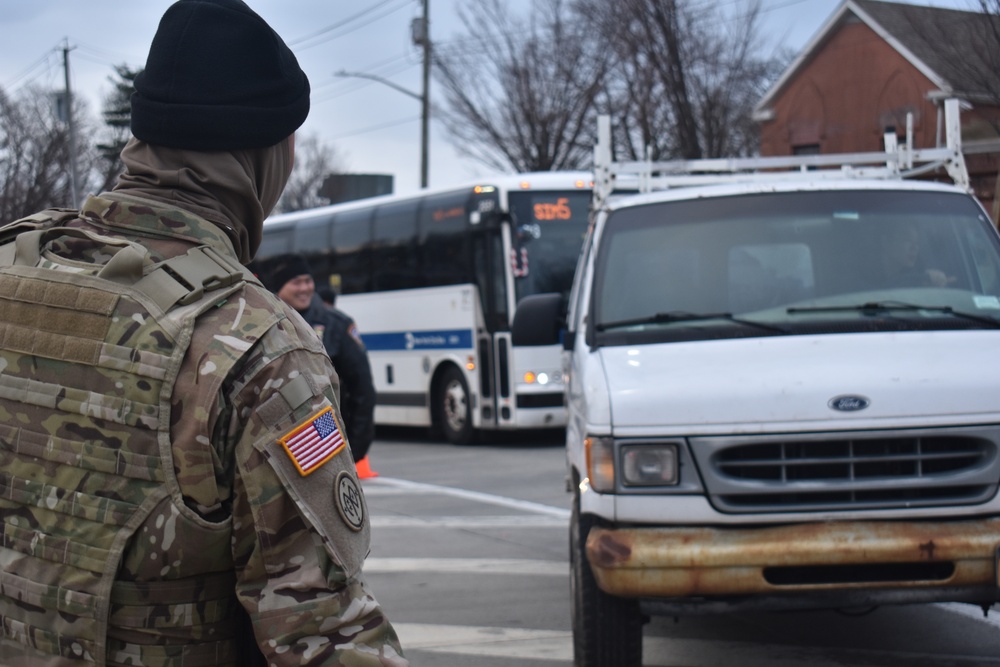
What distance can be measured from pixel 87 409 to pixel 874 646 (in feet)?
14.9

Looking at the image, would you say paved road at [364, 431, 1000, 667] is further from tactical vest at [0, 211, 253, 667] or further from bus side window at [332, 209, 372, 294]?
bus side window at [332, 209, 372, 294]

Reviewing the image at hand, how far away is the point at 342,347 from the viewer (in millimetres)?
7926

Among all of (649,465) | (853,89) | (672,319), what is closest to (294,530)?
(649,465)

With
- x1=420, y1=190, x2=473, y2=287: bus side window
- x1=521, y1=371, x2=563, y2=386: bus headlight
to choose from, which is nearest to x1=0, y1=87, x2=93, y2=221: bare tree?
x1=420, y1=190, x2=473, y2=287: bus side window

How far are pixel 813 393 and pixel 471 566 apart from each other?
3797 millimetres

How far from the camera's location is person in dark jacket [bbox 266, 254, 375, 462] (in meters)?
7.76

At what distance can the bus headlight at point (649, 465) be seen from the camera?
15.1ft

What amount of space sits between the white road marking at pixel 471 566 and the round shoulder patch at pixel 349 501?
18.6ft

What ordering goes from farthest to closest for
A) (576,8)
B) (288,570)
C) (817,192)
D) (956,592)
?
(576,8), (817,192), (956,592), (288,570)

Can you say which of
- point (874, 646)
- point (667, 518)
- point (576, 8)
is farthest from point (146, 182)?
point (576, 8)

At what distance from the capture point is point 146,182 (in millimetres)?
Answer: 2117

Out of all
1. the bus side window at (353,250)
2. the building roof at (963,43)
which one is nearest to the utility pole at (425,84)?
the bus side window at (353,250)

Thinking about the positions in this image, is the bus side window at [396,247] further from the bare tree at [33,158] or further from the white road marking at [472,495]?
the bare tree at [33,158]

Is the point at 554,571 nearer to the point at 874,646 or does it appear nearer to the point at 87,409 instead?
the point at 874,646
